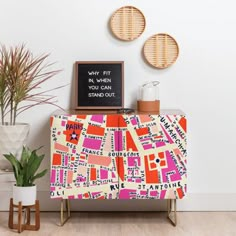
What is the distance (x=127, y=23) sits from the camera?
14.4 feet

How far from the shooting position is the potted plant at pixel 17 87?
13.4ft

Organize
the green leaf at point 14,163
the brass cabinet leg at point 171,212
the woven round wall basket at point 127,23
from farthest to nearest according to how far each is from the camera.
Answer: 1. the woven round wall basket at point 127,23
2. the brass cabinet leg at point 171,212
3. the green leaf at point 14,163

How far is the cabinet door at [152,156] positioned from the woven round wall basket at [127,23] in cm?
67

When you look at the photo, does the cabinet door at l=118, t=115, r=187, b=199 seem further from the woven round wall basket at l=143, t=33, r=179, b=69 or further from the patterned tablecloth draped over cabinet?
the woven round wall basket at l=143, t=33, r=179, b=69

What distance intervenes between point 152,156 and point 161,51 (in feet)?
2.65

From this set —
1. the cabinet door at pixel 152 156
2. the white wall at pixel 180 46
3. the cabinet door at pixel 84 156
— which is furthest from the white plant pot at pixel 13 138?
the cabinet door at pixel 152 156

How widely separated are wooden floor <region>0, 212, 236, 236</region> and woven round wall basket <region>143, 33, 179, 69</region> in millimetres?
1089

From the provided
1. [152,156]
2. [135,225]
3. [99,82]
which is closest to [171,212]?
[135,225]

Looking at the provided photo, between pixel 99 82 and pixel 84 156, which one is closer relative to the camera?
pixel 84 156

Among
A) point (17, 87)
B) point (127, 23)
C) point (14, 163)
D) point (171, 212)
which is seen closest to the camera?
point (14, 163)

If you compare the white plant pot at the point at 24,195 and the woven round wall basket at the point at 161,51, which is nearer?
the white plant pot at the point at 24,195

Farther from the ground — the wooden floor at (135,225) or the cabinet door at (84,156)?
the cabinet door at (84,156)

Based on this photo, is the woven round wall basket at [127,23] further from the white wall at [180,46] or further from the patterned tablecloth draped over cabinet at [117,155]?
the patterned tablecloth draped over cabinet at [117,155]

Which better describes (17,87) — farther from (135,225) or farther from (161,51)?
(135,225)
